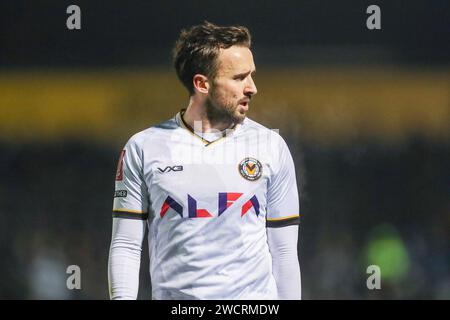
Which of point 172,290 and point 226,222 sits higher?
point 226,222

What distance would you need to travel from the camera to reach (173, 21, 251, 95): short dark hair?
11.0 feet

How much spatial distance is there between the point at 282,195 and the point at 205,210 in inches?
15.0

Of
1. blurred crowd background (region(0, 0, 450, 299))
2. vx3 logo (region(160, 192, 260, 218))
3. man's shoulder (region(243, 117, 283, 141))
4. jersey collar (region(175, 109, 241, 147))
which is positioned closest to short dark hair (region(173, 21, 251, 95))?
jersey collar (region(175, 109, 241, 147))

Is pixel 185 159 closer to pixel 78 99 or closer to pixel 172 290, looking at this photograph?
pixel 172 290

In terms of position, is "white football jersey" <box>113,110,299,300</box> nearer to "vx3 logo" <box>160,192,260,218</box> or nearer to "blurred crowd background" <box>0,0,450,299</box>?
"vx3 logo" <box>160,192,260,218</box>

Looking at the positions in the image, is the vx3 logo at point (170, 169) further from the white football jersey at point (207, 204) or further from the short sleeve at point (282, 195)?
the short sleeve at point (282, 195)

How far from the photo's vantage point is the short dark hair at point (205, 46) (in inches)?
132

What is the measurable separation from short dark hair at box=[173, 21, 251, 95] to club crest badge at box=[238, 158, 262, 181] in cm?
41

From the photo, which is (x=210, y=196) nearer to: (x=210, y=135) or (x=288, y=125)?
(x=210, y=135)

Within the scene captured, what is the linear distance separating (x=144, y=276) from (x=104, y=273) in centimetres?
37

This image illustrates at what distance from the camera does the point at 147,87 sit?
4277 mm

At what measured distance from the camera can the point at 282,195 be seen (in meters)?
3.38
